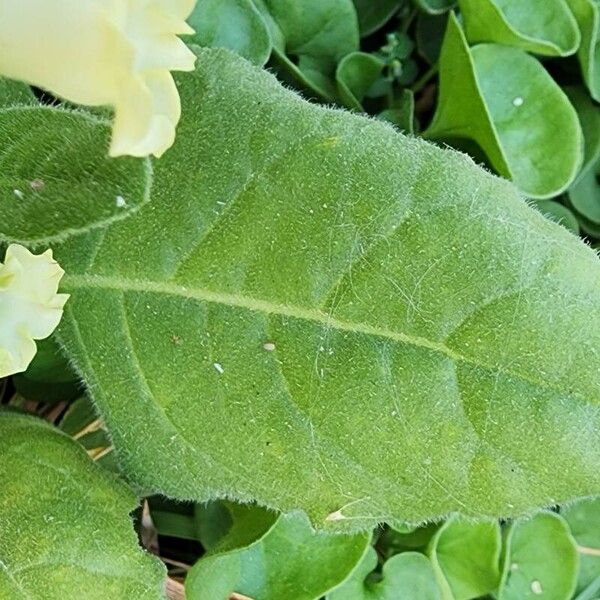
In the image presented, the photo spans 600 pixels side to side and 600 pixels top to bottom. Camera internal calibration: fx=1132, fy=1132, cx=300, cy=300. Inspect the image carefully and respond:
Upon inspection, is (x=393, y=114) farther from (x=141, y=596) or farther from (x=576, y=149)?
(x=141, y=596)

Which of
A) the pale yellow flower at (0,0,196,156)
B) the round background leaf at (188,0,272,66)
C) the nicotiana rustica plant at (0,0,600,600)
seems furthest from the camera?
the round background leaf at (188,0,272,66)

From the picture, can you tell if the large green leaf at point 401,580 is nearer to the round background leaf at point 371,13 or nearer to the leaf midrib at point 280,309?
the leaf midrib at point 280,309

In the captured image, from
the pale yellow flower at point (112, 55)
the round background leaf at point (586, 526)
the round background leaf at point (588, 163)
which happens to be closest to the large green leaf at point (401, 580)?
the round background leaf at point (586, 526)

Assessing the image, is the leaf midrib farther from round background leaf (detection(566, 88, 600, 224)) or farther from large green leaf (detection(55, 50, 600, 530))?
round background leaf (detection(566, 88, 600, 224))

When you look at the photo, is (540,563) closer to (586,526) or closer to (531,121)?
(586,526)

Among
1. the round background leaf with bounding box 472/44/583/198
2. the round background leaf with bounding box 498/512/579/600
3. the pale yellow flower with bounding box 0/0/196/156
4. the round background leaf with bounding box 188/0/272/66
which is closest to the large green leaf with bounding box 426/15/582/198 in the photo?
the round background leaf with bounding box 472/44/583/198

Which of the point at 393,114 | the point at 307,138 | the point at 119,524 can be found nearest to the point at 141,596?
the point at 119,524
